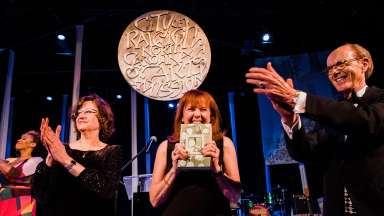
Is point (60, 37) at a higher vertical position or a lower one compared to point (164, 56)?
higher

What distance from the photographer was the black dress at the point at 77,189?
6.76ft

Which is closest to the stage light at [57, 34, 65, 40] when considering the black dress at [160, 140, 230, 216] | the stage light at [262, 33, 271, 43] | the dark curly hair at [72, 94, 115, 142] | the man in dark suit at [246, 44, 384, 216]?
the stage light at [262, 33, 271, 43]

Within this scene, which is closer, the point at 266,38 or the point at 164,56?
the point at 164,56

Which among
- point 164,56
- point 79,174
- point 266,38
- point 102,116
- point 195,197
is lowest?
point 195,197

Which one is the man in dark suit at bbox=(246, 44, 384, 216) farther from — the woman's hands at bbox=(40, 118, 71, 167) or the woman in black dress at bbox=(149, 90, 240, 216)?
the woman's hands at bbox=(40, 118, 71, 167)

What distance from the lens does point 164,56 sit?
370cm

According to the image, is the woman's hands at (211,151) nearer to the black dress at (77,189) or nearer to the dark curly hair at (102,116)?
the black dress at (77,189)

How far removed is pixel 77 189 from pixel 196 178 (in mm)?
712

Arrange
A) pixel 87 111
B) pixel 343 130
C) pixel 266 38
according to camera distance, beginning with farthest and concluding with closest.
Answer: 1. pixel 266 38
2. pixel 87 111
3. pixel 343 130

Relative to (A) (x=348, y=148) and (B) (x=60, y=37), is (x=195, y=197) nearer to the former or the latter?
(A) (x=348, y=148)

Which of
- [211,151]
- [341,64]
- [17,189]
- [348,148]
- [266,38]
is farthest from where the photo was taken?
[266,38]

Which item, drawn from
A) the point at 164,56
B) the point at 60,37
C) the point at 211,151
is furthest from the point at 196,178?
the point at 60,37

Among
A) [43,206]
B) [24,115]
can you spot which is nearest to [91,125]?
[43,206]

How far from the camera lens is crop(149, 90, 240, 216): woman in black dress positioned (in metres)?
1.84
